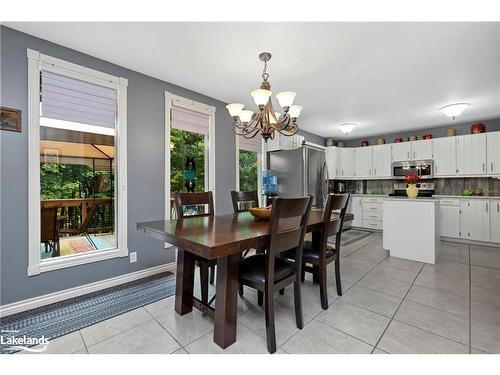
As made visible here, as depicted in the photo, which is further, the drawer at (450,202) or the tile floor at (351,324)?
the drawer at (450,202)

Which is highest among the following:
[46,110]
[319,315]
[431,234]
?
[46,110]

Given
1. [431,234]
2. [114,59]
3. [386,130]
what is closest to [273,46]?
[114,59]

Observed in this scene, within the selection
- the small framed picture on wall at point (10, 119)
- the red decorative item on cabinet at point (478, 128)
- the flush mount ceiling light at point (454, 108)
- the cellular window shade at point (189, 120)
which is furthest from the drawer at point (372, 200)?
the small framed picture on wall at point (10, 119)

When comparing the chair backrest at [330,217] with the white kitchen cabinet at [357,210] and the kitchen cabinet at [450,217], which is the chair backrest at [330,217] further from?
the white kitchen cabinet at [357,210]

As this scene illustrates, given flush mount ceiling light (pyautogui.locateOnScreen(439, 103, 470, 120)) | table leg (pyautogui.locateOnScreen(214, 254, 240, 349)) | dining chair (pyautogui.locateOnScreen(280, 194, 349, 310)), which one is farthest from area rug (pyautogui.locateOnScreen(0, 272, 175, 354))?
flush mount ceiling light (pyautogui.locateOnScreen(439, 103, 470, 120))

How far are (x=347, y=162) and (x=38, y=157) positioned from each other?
6.09m

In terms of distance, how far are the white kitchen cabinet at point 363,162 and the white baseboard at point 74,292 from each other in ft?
16.8

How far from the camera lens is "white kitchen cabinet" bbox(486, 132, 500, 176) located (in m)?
4.24

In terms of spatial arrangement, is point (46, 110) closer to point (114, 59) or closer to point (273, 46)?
point (114, 59)

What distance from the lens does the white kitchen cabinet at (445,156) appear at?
470 centimetres

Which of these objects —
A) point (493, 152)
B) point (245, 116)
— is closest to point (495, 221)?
point (493, 152)

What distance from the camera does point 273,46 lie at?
7.21 feet
